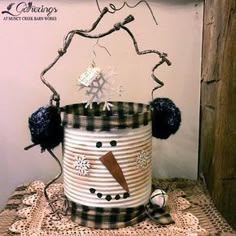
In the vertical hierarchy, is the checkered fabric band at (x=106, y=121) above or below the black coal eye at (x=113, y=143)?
above

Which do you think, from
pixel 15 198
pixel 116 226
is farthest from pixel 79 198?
pixel 15 198

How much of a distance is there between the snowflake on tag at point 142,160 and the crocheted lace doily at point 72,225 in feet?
0.39

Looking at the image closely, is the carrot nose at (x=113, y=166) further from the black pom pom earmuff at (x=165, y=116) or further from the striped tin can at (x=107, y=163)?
the black pom pom earmuff at (x=165, y=116)

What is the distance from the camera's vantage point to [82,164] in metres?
0.66

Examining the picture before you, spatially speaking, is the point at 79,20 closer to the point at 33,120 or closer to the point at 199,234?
the point at 33,120

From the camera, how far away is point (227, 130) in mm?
853

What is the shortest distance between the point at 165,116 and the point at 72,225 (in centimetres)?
29

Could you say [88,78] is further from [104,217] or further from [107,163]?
[104,217]

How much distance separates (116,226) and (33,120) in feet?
0.86

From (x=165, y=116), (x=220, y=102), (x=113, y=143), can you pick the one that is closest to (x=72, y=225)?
(x=113, y=143)

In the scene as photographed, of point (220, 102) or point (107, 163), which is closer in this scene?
point (107, 163)

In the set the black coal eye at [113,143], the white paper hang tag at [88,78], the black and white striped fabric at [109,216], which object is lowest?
the black and white striped fabric at [109,216]

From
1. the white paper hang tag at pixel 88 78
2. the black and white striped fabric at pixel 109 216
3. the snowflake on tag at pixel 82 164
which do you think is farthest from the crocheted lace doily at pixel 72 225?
the white paper hang tag at pixel 88 78

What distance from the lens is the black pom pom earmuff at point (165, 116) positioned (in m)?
0.73
